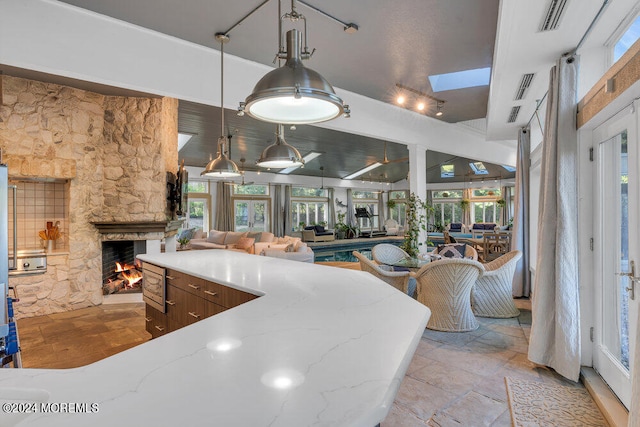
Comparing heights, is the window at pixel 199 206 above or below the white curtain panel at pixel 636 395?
above

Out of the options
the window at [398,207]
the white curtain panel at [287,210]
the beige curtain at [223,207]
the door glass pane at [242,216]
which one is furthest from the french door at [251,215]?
the window at [398,207]

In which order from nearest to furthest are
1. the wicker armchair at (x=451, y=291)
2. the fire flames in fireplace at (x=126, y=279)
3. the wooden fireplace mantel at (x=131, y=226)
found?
1. the wicker armchair at (x=451, y=291)
2. the wooden fireplace mantel at (x=131, y=226)
3. the fire flames in fireplace at (x=126, y=279)

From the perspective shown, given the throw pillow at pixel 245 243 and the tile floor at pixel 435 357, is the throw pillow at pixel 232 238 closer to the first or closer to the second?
the throw pillow at pixel 245 243

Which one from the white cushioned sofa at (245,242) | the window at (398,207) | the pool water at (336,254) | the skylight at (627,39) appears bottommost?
the pool water at (336,254)

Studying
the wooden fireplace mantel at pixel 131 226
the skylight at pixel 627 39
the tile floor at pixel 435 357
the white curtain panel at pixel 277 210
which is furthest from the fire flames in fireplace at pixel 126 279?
the white curtain panel at pixel 277 210

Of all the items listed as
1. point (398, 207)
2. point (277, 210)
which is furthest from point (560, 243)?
point (398, 207)

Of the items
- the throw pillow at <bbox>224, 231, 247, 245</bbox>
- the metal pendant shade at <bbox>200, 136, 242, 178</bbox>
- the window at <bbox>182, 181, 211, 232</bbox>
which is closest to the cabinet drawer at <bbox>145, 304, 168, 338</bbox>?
the metal pendant shade at <bbox>200, 136, 242, 178</bbox>

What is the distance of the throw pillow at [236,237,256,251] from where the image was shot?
344 inches

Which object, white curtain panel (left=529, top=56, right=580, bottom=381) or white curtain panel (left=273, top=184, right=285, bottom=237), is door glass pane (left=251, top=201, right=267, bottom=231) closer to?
white curtain panel (left=273, top=184, right=285, bottom=237)

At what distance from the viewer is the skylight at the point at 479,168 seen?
12.8 metres

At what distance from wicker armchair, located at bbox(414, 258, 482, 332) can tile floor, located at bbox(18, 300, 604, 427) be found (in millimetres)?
114

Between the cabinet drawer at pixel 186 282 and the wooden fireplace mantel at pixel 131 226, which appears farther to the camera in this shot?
the wooden fireplace mantel at pixel 131 226

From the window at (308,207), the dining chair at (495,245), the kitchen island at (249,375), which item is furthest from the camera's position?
the window at (308,207)

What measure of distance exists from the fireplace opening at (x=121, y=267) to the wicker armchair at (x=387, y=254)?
3.48m
